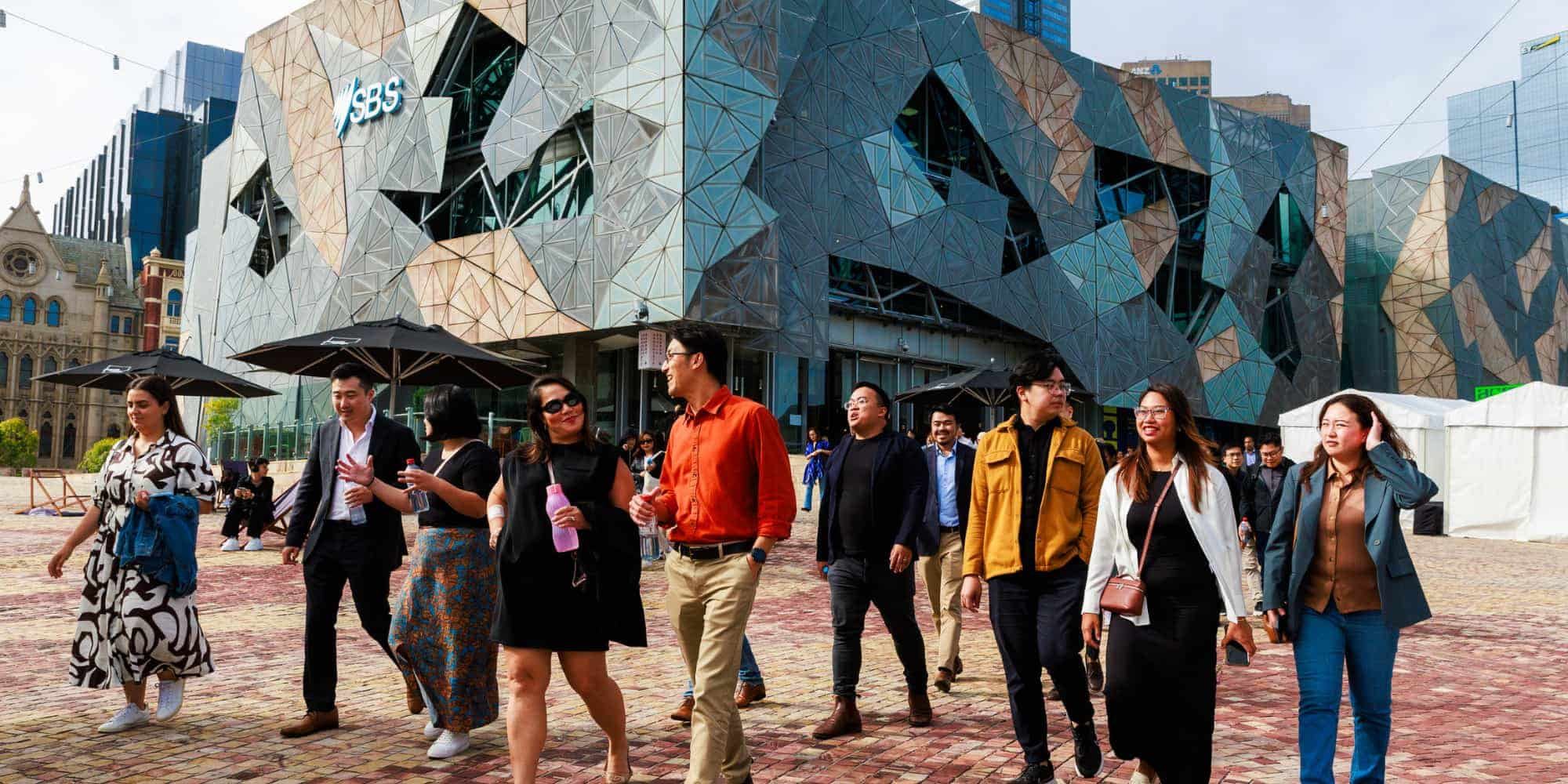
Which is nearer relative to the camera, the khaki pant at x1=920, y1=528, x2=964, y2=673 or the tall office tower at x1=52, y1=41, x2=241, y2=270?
the khaki pant at x1=920, y1=528, x2=964, y2=673

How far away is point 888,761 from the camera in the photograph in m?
5.31

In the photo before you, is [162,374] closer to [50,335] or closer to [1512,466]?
[1512,466]

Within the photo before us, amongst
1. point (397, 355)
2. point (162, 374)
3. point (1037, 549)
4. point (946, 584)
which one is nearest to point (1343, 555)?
point (1037, 549)

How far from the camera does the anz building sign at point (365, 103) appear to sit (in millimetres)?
31984

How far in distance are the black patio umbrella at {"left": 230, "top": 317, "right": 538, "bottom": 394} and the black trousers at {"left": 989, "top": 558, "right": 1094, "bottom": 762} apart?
10183 mm

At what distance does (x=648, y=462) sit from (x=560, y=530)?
33.7 feet

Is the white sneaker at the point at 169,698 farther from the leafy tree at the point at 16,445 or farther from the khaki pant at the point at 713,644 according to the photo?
the leafy tree at the point at 16,445

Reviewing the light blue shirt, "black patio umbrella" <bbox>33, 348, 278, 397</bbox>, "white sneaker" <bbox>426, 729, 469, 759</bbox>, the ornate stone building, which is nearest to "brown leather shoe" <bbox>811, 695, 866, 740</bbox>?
"white sneaker" <bbox>426, 729, 469, 759</bbox>

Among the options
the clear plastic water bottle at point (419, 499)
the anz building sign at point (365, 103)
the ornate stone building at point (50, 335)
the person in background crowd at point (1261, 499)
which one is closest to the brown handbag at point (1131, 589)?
the clear plastic water bottle at point (419, 499)

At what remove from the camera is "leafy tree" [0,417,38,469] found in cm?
6688

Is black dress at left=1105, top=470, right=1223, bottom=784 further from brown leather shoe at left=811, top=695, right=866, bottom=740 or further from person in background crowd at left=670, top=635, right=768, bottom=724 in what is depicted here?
person in background crowd at left=670, top=635, right=768, bottom=724

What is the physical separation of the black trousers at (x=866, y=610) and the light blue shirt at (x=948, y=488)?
6.20 ft

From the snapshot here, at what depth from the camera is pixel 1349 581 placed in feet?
14.8

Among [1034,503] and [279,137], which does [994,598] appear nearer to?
[1034,503]
